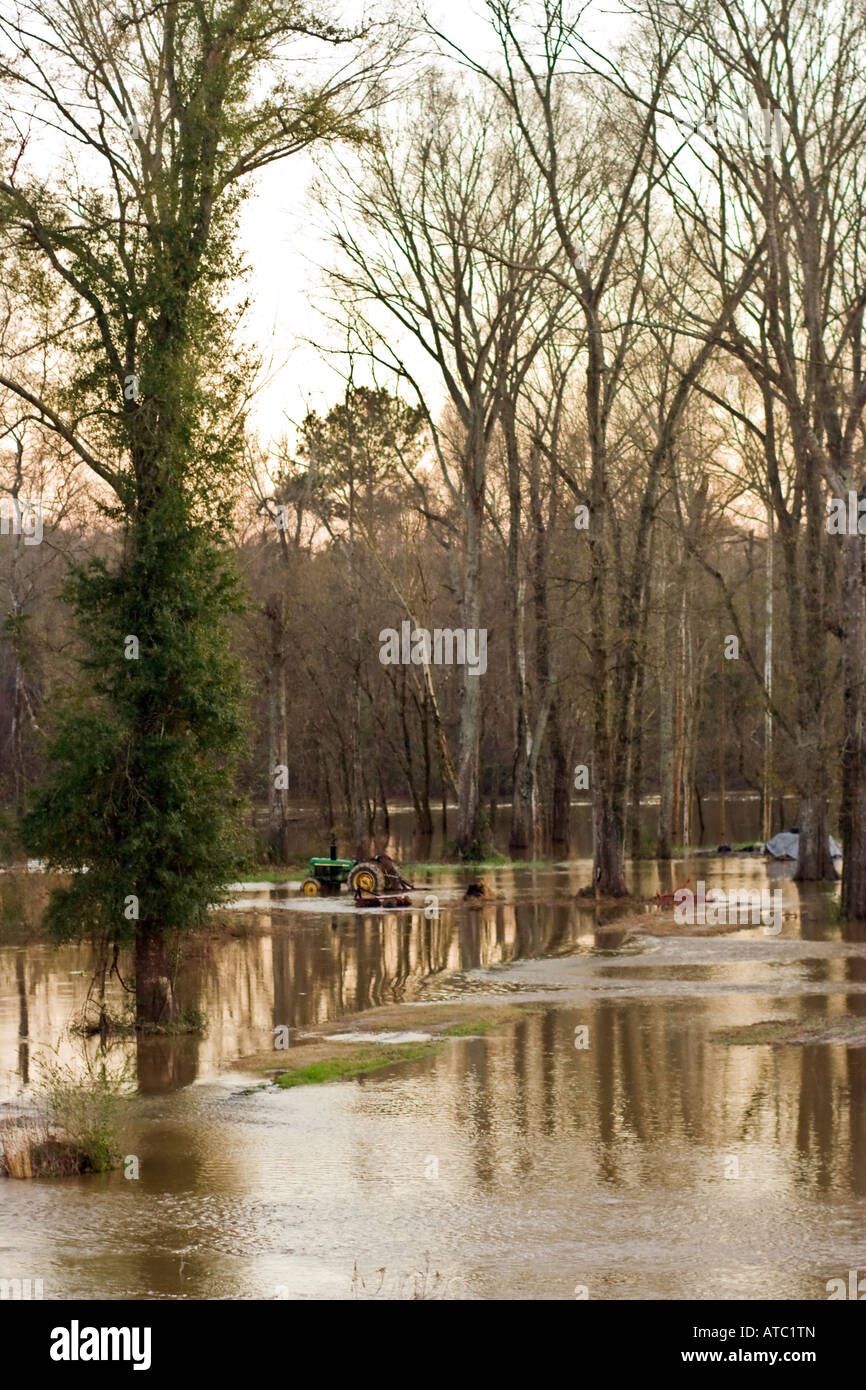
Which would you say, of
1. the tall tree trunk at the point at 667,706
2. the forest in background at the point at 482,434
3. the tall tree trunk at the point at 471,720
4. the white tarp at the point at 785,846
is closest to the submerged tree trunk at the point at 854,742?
the forest in background at the point at 482,434

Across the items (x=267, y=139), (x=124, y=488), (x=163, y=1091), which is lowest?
(x=163, y=1091)

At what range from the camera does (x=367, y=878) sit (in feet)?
102

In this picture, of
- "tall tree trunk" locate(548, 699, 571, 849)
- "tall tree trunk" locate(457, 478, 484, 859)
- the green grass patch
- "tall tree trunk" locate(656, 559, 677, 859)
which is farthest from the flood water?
"tall tree trunk" locate(548, 699, 571, 849)

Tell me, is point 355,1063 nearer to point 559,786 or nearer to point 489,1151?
point 489,1151

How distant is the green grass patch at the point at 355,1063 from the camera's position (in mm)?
14445

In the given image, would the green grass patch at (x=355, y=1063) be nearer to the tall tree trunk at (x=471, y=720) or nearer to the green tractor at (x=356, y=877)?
the green tractor at (x=356, y=877)

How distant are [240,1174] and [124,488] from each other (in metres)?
8.76

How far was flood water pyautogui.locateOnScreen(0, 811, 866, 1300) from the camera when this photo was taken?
877cm

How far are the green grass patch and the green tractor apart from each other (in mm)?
14569

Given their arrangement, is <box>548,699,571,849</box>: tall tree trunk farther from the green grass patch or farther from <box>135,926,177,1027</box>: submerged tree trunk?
the green grass patch

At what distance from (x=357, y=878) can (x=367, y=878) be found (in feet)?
0.74
